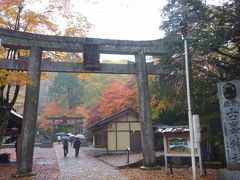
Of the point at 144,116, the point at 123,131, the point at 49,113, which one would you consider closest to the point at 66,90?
the point at 49,113

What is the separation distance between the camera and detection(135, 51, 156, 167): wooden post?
53.7 feet

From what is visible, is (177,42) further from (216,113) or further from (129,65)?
(216,113)

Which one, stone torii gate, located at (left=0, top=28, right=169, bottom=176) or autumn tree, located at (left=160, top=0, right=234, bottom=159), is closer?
autumn tree, located at (left=160, top=0, right=234, bottom=159)

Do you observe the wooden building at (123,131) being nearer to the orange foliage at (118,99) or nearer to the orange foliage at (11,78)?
the orange foliage at (118,99)

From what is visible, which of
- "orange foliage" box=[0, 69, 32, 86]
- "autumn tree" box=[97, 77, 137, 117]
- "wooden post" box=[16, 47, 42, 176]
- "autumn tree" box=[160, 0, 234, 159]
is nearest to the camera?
"autumn tree" box=[160, 0, 234, 159]

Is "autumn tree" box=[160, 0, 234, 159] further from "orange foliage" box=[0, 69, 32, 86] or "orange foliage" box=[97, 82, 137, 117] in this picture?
"orange foliage" box=[97, 82, 137, 117]

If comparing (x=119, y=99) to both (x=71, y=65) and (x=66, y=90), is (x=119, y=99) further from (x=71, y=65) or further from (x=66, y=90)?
(x=66, y=90)

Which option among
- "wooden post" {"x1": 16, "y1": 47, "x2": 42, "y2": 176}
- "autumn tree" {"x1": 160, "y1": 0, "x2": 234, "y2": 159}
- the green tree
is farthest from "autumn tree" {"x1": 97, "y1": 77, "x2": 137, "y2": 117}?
the green tree

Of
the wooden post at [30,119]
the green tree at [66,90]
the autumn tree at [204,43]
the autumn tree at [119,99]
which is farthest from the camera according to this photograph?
the green tree at [66,90]

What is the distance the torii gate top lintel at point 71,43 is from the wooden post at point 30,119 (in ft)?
1.84

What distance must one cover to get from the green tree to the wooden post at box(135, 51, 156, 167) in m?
46.4

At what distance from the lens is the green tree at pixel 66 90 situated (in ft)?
208

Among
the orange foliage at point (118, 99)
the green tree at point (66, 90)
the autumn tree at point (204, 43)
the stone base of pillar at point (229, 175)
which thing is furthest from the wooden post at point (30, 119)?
the green tree at point (66, 90)

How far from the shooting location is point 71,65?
1680 cm
